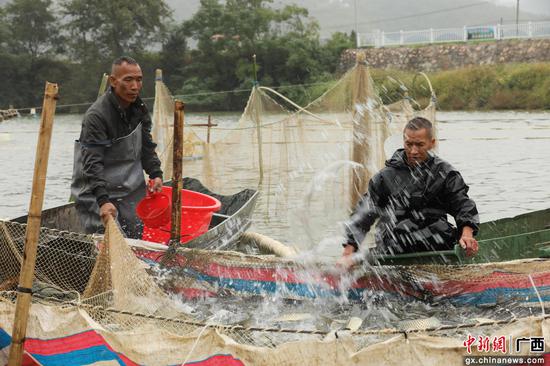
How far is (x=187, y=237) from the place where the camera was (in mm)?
6652

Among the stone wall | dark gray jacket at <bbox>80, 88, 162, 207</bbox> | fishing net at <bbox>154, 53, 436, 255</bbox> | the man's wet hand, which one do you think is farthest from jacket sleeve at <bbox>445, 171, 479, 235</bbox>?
the stone wall

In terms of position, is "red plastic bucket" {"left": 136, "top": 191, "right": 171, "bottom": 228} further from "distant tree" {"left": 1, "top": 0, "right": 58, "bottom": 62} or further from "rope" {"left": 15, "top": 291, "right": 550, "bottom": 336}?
"distant tree" {"left": 1, "top": 0, "right": 58, "bottom": 62}

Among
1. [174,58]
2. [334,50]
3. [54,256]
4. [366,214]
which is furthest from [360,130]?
[174,58]

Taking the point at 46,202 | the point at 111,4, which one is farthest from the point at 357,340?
the point at 111,4

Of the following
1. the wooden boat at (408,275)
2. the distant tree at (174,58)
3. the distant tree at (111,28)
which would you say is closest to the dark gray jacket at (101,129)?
the wooden boat at (408,275)

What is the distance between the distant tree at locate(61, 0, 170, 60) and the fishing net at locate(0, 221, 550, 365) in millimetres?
67200

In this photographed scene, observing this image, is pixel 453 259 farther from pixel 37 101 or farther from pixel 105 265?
pixel 37 101

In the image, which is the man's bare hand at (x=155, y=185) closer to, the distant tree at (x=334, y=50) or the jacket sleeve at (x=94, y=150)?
the jacket sleeve at (x=94, y=150)

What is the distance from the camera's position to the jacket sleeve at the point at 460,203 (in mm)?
4887

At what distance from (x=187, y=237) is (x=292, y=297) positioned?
158 cm

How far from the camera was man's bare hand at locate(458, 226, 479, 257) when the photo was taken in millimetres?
4793

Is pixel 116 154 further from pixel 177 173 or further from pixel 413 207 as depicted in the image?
pixel 413 207

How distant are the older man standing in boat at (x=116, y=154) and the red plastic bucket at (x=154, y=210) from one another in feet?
0.47

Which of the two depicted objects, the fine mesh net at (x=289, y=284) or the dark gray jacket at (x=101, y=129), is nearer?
the fine mesh net at (x=289, y=284)
